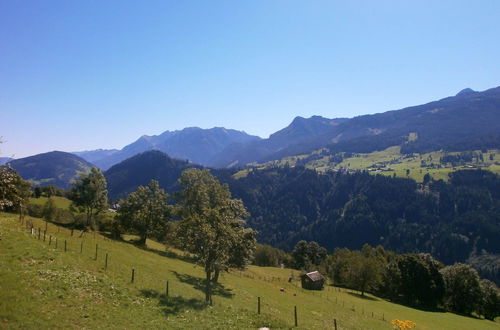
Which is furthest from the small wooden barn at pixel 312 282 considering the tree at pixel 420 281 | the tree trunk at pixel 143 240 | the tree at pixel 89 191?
the tree at pixel 89 191

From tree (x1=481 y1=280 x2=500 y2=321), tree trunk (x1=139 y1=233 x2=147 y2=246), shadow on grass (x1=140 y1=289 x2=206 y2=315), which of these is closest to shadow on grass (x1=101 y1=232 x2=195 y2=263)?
tree trunk (x1=139 y1=233 x2=147 y2=246)

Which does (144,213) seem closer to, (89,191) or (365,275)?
(89,191)

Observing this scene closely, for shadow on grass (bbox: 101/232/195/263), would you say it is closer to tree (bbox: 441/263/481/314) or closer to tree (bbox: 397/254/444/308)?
tree (bbox: 397/254/444/308)

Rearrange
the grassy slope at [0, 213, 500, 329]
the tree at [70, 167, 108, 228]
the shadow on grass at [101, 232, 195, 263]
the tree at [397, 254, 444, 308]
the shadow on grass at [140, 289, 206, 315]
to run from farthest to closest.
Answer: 1. the tree at [397, 254, 444, 308]
2. the tree at [70, 167, 108, 228]
3. the shadow on grass at [101, 232, 195, 263]
4. the shadow on grass at [140, 289, 206, 315]
5. the grassy slope at [0, 213, 500, 329]

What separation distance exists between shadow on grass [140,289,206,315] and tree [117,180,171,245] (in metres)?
50.2

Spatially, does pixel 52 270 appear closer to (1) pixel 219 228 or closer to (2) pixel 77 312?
(2) pixel 77 312

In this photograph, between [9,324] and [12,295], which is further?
[12,295]

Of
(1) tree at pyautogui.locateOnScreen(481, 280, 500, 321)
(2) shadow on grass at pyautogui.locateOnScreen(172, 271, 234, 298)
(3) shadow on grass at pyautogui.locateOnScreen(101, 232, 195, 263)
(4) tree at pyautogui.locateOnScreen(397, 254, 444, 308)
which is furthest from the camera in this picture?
(4) tree at pyautogui.locateOnScreen(397, 254, 444, 308)

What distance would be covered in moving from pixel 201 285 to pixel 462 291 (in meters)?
86.3

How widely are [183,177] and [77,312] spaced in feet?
161

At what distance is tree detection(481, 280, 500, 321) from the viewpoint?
95312mm

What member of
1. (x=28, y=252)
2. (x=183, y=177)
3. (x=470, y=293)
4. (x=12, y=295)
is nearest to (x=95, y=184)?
(x=183, y=177)

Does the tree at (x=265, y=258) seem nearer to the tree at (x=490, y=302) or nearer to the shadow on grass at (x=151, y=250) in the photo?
the shadow on grass at (x=151, y=250)

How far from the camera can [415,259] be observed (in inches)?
4003
